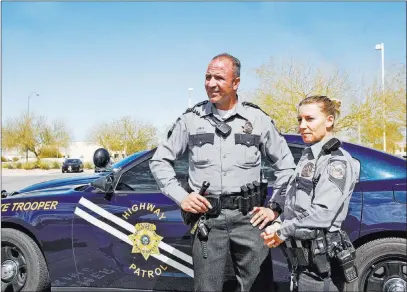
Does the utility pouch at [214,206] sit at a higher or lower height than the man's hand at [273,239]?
higher

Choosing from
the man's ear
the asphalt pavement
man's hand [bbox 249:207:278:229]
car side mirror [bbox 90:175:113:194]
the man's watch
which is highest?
the man's ear

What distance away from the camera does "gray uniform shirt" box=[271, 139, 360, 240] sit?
6.25 ft

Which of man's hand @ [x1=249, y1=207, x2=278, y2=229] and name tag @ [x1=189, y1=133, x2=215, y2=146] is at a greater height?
name tag @ [x1=189, y1=133, x2=215, y2=146]

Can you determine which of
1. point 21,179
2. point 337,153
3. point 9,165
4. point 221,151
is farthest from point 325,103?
point 9,165

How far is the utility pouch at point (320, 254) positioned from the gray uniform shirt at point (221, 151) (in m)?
0.43

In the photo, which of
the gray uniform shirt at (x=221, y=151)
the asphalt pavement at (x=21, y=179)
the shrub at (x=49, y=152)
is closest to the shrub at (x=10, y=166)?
the shrub at (x=49, y=152)

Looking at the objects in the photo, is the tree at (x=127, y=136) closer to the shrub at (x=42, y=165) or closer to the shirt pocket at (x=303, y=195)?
the shrub at (x=42, y=165)

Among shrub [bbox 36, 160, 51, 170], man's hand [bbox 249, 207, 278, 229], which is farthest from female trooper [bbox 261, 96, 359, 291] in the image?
shrub [bbox 36, 160, 51, 170]

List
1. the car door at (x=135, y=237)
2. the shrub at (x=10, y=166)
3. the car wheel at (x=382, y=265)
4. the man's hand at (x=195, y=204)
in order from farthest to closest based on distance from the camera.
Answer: the shrub at (x=10, y=166) → the car door at (x=135, y=237) → the car wheel at (x=382, y=265) → the man's hand at (x=195, y=204)

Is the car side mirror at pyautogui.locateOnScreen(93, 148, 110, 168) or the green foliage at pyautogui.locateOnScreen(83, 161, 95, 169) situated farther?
the green foliage at pyautogui.locateOnScreen(83, 161, 95, 169)

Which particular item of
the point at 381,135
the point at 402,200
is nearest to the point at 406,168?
the point at 402,200

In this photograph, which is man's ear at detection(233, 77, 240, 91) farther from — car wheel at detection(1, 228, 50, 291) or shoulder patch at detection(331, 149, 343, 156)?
car wheel at detection(1, 228, 50, 291)

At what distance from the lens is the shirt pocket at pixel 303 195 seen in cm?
201

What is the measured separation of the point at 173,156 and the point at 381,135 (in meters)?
13.9
